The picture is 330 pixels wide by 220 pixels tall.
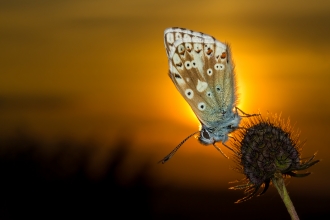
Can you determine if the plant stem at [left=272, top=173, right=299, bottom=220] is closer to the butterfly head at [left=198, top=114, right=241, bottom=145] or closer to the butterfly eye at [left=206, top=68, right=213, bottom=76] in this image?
the butterfly head at [left=198, top=114, right=241, bottom=145]

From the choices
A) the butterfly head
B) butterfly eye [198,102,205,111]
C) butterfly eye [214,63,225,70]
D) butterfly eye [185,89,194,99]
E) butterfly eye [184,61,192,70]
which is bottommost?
the butterfly head

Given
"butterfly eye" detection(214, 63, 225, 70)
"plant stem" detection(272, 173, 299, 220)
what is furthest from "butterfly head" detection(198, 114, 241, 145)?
"plant stem" detection(272, 173, 299, 220)

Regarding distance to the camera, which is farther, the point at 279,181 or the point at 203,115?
the point at 203,115

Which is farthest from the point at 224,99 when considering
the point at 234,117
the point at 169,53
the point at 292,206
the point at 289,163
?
the point at 292,206

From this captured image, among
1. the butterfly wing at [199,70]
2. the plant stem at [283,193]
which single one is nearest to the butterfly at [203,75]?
the butterfly wing at [199,70]

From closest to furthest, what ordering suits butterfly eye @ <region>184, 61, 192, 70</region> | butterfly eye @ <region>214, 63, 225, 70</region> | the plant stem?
the plant stem < butterfly eye @ <region>214, 63, 225, 70</region> < butterfly eye @ <region>184, 61, 192, 70</region>

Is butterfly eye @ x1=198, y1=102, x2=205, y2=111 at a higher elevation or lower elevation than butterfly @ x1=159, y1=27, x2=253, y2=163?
lower

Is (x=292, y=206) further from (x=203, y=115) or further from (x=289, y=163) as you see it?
(x=203, y=115)
